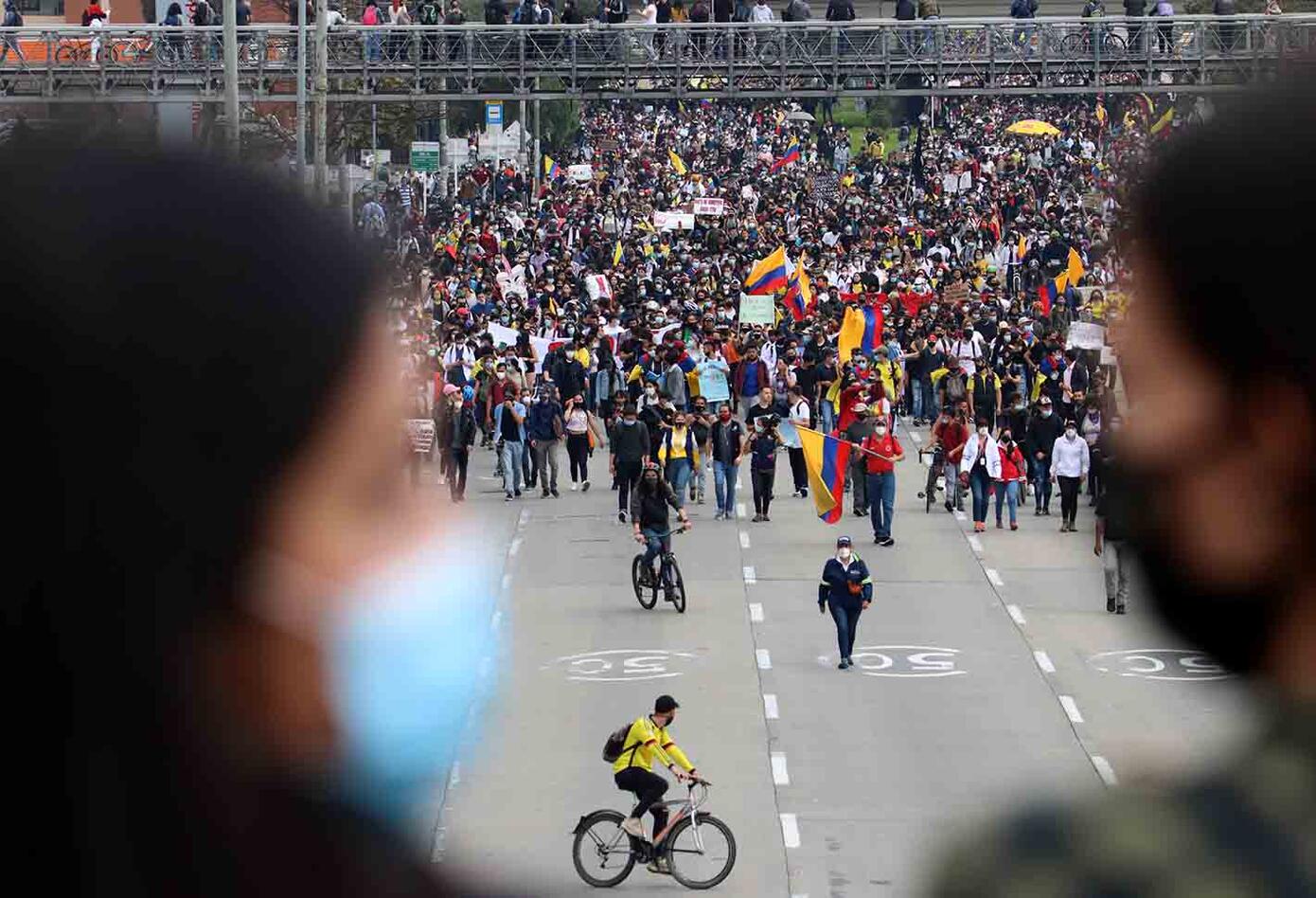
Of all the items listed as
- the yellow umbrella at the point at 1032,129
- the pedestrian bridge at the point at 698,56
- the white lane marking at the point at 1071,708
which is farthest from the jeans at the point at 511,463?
the yellow umbrella at the point at 1032,129

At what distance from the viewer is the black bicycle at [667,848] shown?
14703mm

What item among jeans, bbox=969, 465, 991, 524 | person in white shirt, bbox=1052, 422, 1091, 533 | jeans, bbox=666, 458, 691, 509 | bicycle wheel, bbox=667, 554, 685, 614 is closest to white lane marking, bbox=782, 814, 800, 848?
bicycle wheel, bbox=667, 554, 685, 614

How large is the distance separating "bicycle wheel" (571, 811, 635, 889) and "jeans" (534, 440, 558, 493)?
15.9 m

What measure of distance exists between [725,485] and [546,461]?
2.66 m

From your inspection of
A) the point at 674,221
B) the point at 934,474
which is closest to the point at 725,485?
the point at 934,474

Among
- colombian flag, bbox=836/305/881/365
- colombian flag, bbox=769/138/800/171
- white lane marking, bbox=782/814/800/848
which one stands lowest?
white lane marking, bbox=782/814/800/848

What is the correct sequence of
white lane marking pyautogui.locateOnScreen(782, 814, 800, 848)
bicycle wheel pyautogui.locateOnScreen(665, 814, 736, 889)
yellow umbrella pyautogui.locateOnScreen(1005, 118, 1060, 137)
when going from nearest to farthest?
bicycle wheel pyautogui.locateOnScreen(665, 814, 736, 889) → white lane marking pyautogui.locateOnScreen(782, 814, 800, 848) → yellow umbrella pyautogui.locateOnScreen(1005, 118, 1060, 137)

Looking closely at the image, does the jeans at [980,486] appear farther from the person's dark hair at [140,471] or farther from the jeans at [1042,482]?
the person's dark hair at [140,471]

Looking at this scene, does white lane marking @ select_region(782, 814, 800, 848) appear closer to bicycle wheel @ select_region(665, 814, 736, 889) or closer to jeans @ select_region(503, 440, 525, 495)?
bicycle wheel @ select_region(665, 814, 736, 889)

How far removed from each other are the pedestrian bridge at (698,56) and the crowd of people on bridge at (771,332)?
2384mm

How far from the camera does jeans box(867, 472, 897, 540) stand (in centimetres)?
2698

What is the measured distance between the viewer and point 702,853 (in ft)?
48.9

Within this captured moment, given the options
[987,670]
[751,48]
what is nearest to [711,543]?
[987,670]

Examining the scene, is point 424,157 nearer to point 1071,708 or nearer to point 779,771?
point 1071,708
